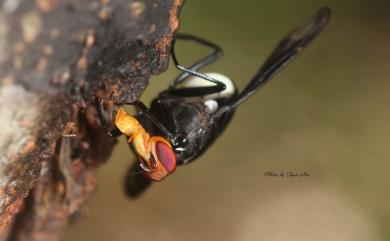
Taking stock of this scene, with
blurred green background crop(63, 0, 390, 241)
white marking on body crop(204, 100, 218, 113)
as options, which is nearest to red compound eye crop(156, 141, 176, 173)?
white marking on body crop(204, 100, 218, 113)

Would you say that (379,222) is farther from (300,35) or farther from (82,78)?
(82,78)

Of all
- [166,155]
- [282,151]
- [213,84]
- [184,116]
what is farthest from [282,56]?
[282,151]

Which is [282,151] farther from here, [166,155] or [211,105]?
[166,155]

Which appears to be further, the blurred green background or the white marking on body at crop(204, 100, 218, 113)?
the blurred green background

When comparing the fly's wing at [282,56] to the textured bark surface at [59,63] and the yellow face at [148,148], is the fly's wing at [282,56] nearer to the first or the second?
the yellow face at [148,148]

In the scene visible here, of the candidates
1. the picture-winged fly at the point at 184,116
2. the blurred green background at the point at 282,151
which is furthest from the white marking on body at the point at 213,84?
the blurred green background at the point at 282,151

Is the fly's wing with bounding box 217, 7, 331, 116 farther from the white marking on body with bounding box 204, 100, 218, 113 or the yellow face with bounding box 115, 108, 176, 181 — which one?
the yellow face with bounding box 115, 108, 176, 181
